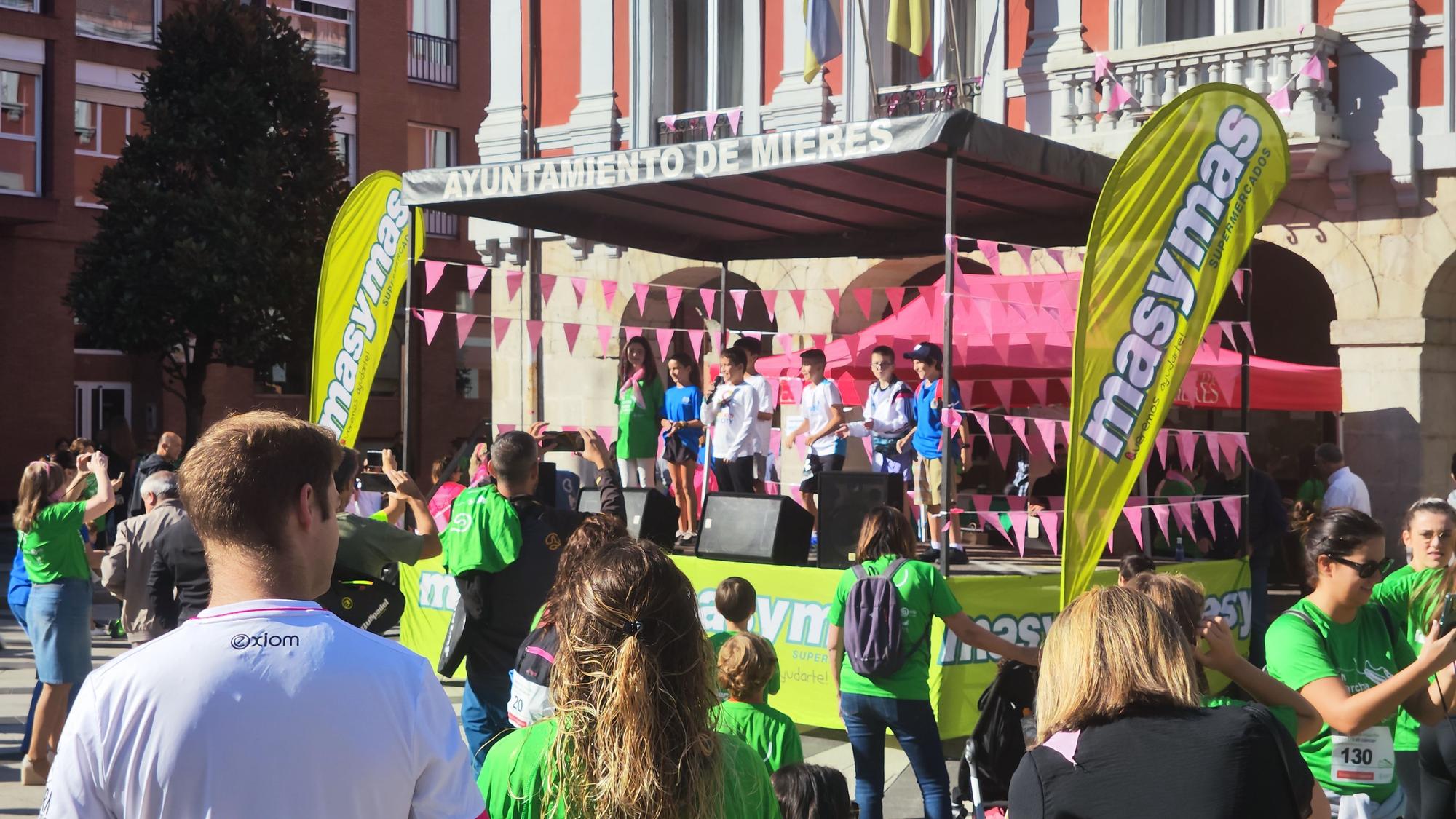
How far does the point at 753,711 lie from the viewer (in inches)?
167

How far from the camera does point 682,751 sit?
2.51 m

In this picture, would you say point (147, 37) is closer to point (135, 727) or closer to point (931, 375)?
point (931, 375)

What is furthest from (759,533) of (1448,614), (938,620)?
(1448,614)

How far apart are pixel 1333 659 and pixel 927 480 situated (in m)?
7.38

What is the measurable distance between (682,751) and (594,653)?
0.77 ft

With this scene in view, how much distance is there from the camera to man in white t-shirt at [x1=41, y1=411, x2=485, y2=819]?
1.91 metres

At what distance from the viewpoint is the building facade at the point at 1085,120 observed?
13.7 meters

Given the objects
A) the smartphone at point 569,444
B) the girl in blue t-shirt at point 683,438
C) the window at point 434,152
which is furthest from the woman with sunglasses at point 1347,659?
the window at point 434,152

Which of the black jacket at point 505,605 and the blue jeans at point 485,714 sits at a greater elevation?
the black jacket at point 505,605

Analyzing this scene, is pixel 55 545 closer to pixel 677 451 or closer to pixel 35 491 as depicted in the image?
pixel 35 491

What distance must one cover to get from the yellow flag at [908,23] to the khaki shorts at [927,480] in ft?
13.5

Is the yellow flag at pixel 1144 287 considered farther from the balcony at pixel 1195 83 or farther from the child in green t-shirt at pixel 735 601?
the balcony at pixel 1195 83

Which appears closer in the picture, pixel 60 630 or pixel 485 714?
pixel 485 714

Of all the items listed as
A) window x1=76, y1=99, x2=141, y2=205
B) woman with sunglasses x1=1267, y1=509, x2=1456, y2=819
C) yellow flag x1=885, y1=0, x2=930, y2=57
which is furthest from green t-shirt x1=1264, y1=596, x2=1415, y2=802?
Answer: window x1=76, y1=99, x2=141, y2=205
